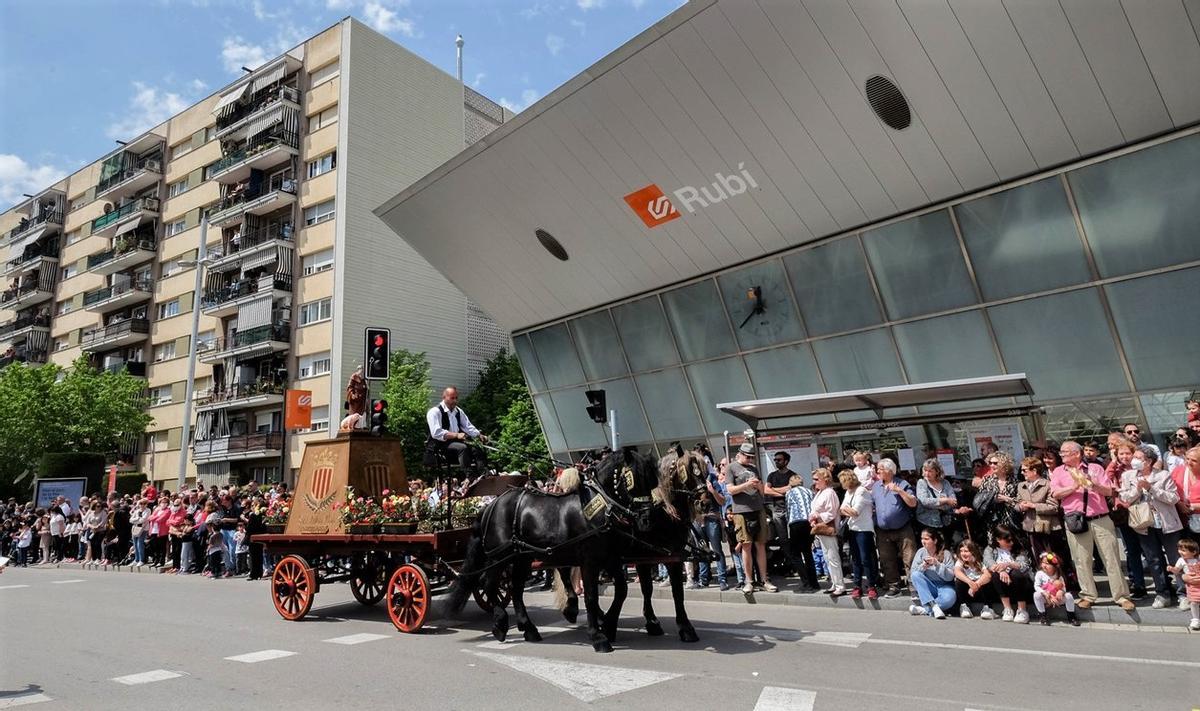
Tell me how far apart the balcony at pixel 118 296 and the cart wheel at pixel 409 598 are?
166 ft

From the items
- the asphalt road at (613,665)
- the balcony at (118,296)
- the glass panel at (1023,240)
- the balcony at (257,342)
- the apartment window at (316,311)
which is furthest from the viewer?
the balcony at (118,296)

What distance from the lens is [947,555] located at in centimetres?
930

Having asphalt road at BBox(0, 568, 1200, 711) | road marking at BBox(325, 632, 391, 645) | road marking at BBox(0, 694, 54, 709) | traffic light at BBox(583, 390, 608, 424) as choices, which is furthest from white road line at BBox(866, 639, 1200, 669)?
traffic light at BBox(583, 390, 608, 424)

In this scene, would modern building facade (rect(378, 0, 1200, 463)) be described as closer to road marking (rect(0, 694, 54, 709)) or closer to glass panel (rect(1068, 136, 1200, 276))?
glass panel (rect(1068, 136, 1200, 276))

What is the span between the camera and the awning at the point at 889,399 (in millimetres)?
11703

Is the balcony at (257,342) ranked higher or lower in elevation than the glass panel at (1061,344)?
higher

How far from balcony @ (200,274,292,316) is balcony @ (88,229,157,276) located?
913 cm

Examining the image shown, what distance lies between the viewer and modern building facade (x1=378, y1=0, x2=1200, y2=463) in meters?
14.0

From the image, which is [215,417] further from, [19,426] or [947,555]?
[947,555]

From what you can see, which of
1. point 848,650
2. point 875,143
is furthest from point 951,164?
point 848,650

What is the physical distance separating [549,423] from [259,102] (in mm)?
32276

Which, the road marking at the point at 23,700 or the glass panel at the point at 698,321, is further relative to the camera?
the glass panel at the point at 698,321

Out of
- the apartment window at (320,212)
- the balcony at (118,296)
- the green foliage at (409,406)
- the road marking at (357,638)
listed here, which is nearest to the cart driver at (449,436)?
the road marking at (357,638)

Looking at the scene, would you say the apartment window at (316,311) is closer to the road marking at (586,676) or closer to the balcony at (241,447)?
the balcony at (241,447)
